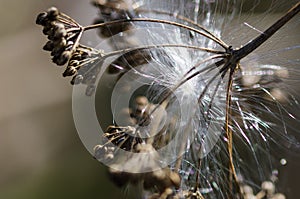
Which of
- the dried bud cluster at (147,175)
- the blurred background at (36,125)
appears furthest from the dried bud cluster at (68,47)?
→ the blurred background at (36,125)

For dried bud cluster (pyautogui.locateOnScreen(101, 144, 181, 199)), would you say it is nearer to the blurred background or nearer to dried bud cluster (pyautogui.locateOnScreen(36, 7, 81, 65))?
dried bud cluster (pyautogui.locateOnScreen(36, 7, 81, 65))

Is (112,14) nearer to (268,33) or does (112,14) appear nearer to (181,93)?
(181,93)

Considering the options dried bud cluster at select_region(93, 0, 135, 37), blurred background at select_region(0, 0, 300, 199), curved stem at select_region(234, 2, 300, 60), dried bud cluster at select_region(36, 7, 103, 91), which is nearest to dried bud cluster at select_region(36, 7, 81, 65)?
dried bud cluster at select_region(36, 7, 103, 91)

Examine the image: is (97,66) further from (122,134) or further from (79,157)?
(79,157)

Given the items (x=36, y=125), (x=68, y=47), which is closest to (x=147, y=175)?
(x=68, y=47)

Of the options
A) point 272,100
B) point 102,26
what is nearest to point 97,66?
point 102,26

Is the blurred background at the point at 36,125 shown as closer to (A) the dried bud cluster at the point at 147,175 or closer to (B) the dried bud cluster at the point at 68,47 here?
(B) the dried bud cluster at the point at 68,47
